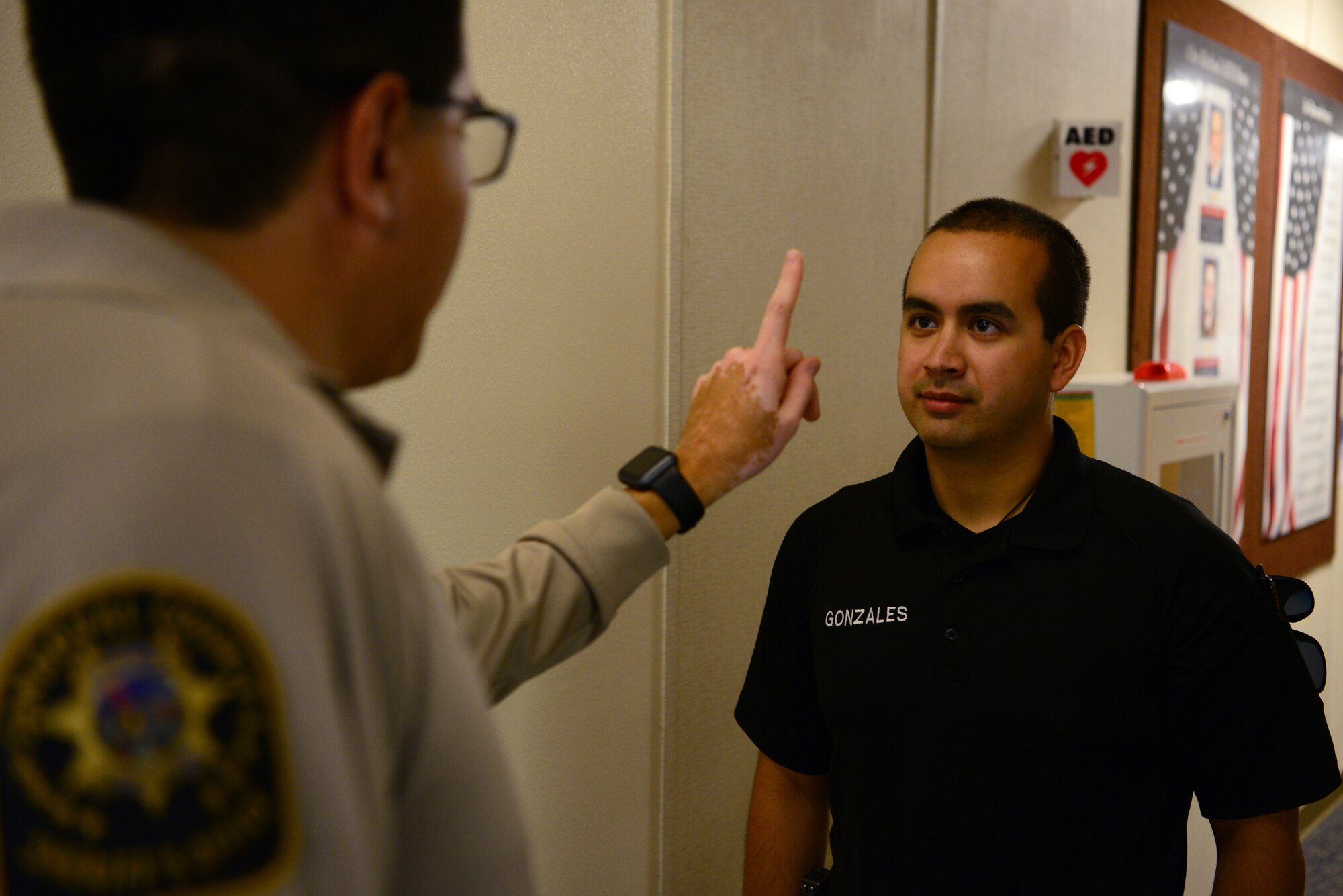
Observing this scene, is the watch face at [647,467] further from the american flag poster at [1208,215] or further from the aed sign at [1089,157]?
the american flag poster at [1208,215]

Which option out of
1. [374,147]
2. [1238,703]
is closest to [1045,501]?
[1238,703]

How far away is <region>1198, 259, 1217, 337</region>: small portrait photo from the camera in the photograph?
3.57m

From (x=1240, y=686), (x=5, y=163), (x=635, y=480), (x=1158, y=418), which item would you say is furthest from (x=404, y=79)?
(x=1158, y=418)

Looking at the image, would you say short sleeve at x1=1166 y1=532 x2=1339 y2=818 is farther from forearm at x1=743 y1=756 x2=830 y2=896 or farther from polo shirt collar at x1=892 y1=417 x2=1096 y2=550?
forearm at x1=743 y1=756 x2=830 y2=896

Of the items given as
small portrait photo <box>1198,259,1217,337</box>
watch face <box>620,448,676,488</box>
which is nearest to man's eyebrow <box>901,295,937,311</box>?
watch face <box>620,448,676,488</box>

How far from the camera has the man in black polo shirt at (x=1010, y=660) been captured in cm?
132

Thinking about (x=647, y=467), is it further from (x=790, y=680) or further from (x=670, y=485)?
(x=790, y=680)

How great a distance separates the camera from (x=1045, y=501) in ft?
4.82

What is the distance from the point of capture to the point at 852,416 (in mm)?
2344

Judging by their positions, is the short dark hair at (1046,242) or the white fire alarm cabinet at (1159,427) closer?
the short dark hair at (1046,242)

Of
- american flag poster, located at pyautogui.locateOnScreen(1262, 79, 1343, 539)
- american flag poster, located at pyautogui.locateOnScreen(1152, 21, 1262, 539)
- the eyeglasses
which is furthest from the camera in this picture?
american flag poster, located at pyautogui.locateOnScreen(1262, 79, 1343, 539)

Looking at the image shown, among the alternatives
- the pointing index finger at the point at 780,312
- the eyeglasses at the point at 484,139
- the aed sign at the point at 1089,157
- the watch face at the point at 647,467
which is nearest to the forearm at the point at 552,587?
the watch face at the point at 647,467

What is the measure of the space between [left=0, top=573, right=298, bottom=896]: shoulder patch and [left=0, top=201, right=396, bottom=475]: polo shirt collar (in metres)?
0.14

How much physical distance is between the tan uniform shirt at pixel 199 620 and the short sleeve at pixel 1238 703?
109 centimetres
